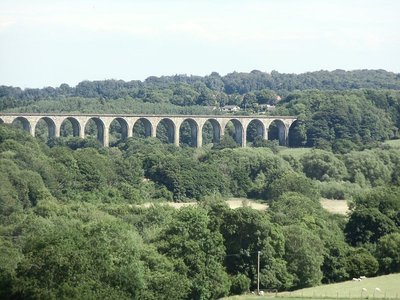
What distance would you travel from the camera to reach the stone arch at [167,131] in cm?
11244

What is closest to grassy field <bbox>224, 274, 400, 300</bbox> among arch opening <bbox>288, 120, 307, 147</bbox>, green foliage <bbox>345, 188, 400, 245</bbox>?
green foliage <bbox>345, 188, 400, 245</bbox>

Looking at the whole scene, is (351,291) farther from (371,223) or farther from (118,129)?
(118,129)

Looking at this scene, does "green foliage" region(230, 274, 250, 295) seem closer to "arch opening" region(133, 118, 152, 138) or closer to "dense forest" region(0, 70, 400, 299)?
"dense forest" region(0, 70, 400, 299)

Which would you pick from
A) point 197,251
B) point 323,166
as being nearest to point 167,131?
point 323,166

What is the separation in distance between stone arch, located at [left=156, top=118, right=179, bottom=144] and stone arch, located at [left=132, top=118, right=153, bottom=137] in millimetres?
1563

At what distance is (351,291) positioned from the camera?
4559cm

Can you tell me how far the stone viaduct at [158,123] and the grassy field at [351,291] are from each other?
56.3 meters

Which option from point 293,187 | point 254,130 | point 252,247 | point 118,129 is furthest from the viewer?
point 254,130

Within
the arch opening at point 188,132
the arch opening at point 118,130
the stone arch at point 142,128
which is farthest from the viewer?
the arch opening at point 188,132

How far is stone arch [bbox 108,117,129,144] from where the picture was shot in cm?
10944

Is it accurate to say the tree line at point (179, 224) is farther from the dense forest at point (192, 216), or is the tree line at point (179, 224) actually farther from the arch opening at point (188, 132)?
the arch opening at point (188, 132)

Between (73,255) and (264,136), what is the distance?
267 ft

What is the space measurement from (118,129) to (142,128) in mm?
3859

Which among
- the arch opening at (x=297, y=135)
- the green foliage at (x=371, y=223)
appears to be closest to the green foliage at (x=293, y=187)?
the green foliage at (x=371, y=223)
